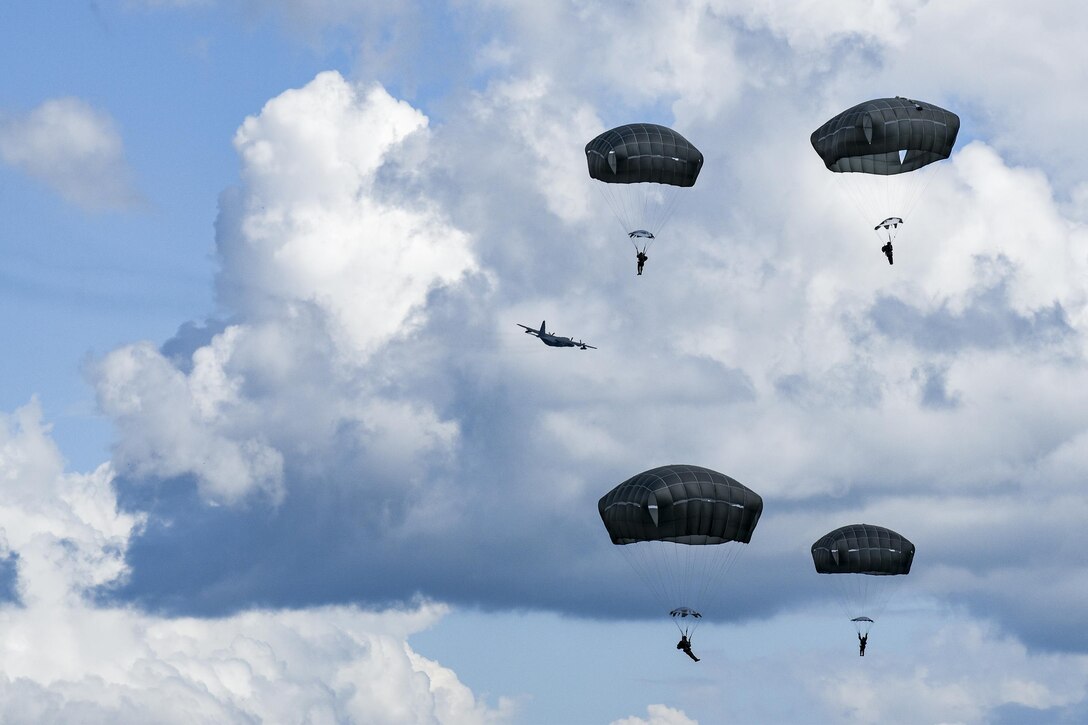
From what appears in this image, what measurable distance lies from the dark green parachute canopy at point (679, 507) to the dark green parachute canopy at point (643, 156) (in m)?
18.6

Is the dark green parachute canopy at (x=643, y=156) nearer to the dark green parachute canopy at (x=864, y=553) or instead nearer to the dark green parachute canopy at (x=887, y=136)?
the dark green parachute canopy at (x=887, y=136)

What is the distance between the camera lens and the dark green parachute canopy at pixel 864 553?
131 meters

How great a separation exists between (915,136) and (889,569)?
2807 centimetres

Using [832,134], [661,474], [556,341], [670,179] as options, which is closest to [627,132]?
[670,179]

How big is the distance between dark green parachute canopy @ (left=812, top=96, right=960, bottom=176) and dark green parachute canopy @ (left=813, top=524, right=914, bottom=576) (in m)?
23.3

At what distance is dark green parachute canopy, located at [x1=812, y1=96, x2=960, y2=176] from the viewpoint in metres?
123

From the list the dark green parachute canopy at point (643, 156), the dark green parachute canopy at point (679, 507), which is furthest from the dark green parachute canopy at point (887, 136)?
the dark green parachute canopy at point (679, 507)

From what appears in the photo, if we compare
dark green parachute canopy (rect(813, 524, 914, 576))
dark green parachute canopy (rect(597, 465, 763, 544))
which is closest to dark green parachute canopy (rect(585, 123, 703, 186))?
dark green parachute canopy (rect(597, 465, 763, 544))

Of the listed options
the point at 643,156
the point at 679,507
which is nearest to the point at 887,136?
the point at 643,156

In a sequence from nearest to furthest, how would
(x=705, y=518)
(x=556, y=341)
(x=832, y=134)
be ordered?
(x=705, y=518)
(x=832, y=134)
(x=556, y=341)

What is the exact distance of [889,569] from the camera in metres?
132

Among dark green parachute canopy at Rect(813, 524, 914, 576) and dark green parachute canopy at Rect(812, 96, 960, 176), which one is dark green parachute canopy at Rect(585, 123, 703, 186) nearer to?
dark green parachute canopy at Rect(812, 96, 960, 176)

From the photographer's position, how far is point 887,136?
4860 inches

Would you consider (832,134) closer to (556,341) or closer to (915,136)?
(915,136)
